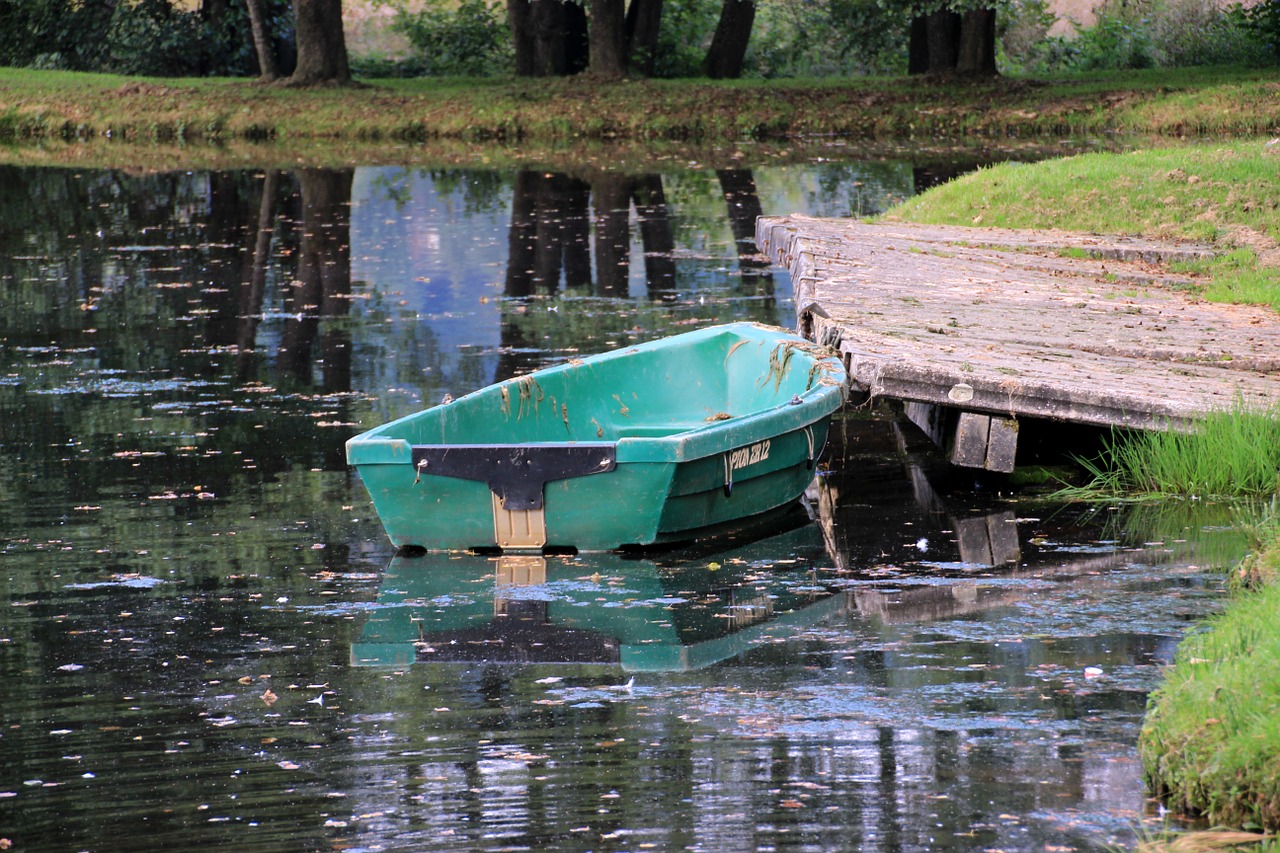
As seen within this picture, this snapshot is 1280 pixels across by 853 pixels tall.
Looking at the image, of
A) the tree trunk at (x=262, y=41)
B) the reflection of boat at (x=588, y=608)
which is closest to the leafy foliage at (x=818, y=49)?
the tree trunk at (x=262, y=41)

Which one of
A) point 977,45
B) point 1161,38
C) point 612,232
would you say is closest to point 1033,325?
point 612,232

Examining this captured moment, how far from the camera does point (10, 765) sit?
19.4 ft

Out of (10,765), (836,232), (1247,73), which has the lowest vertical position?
(10,765)

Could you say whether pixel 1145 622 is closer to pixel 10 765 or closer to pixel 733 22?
pixel 10 765

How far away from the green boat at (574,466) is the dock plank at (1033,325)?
615 millimetres

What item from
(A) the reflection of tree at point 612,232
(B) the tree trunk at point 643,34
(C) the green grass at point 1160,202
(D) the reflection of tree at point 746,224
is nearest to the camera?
(C) the green grass at point 1160,202

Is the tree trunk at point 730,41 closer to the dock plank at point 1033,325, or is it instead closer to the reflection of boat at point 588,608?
the dock plank at point 1033,325

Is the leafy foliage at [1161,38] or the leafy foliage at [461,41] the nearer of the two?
the leafy foliage at [1161,38]

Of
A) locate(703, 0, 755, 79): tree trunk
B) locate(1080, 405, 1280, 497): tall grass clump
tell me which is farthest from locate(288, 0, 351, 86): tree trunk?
locate(1080, 405, 1280, 497): tall grass clump

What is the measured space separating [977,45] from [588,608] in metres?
31.0

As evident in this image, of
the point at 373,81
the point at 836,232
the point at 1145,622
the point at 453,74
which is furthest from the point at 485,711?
the point at 453,74

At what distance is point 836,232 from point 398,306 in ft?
13.9

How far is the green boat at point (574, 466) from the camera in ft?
27.3

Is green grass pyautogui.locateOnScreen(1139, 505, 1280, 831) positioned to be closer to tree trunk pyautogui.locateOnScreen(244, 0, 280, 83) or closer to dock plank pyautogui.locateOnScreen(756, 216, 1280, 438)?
dock plank pyautogui.locateOnScreen(756, 216, 1280, 438)
